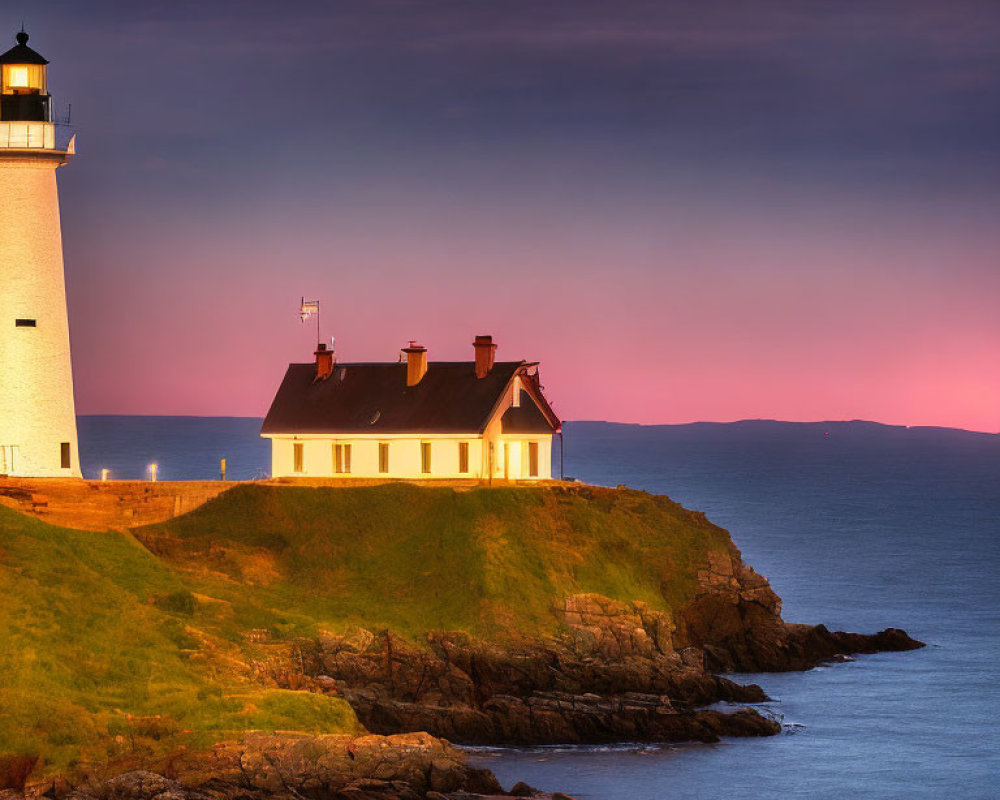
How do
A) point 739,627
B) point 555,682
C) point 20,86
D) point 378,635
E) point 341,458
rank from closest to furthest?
point 378,635 → point 555,682 → point 20,86 → point 739,627 → point 341,458

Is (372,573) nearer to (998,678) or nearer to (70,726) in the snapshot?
(70,726)

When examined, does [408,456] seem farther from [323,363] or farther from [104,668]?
[104,668]

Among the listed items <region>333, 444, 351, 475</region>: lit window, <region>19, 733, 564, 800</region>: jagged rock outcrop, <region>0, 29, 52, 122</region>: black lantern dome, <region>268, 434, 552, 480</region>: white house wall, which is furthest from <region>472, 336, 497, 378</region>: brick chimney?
<region>19, 733, 564, 800</region>: jagged rock outcrop

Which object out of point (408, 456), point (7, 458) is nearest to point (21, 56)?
point (7, 458)

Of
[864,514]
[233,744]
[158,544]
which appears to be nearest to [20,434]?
[158,544]

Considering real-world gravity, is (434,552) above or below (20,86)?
below

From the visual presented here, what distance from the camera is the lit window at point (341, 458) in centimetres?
7162

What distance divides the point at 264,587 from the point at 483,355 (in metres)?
18.5

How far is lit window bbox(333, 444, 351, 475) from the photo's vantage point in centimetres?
7162

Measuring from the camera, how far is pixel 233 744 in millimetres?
40031

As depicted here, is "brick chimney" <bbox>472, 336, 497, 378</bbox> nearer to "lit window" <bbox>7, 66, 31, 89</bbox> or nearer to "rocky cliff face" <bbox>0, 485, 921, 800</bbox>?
"rocky cliff face" <bbox>0, 485, 921, 800</bbox>

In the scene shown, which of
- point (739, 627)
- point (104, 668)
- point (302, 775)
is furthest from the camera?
point (739, 627)

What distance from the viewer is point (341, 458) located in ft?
236

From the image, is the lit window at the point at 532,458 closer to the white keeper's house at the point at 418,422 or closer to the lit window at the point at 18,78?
the white keeper's house at the point at 418,422
